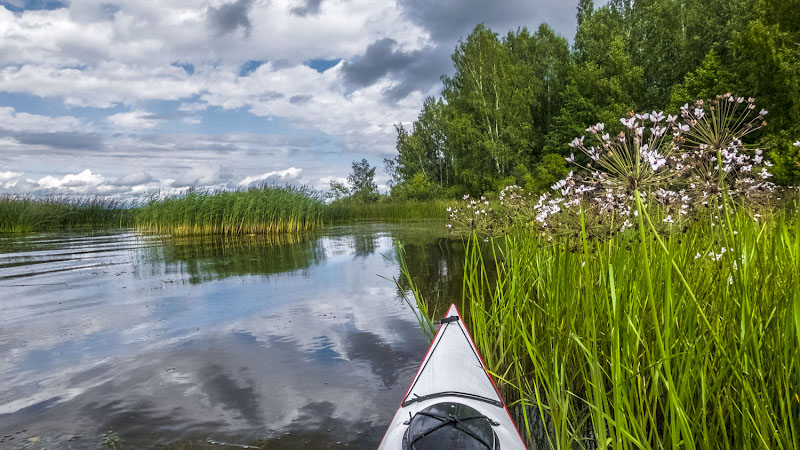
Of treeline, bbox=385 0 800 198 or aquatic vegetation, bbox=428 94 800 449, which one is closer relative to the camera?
aquatic vegetation, bbox=428 94 800 449

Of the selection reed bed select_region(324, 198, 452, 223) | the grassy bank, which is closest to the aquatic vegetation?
the grassy bank

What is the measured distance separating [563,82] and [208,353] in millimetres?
45348

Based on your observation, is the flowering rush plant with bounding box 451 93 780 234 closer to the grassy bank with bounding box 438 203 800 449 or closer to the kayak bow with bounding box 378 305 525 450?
the grassy bank with bounding box 438 203 800 449

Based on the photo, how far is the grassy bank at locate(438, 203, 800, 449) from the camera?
1790mm

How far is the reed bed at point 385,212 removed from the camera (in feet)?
103

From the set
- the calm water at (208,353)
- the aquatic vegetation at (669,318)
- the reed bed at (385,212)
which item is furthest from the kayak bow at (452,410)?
the reed bed at (385,212)

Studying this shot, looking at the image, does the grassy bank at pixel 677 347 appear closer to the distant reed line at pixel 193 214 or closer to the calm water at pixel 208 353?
the calm water at pixel 208 353

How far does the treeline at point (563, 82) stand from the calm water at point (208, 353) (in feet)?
84.3

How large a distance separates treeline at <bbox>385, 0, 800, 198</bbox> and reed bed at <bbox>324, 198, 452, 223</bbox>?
6.89m

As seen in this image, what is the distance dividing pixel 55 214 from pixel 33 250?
13338 mm

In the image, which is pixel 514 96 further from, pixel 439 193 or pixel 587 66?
pixel 439 193

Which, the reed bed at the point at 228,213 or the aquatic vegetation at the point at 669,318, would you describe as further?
the reed bed at the point at 228,213

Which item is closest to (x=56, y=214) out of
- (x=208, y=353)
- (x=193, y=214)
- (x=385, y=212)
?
(x=193, y=214)

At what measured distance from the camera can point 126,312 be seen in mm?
7828
